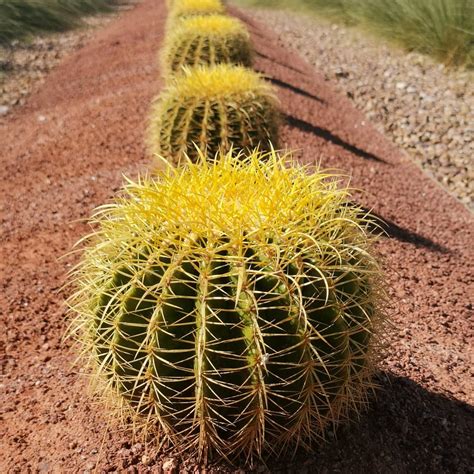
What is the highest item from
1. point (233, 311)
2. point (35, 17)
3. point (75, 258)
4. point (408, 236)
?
point (233, 311)

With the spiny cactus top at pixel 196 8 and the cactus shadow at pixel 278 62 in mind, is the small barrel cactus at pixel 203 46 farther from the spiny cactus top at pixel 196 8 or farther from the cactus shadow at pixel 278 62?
the cactus shadow at pixel 278 62

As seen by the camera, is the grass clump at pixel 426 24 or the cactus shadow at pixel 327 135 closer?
the cactus shadow at pixel 327 135

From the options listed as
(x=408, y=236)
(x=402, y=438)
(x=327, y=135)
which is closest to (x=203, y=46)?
(x=327, y=135)

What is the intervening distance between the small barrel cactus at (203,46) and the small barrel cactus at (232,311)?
4.41 m

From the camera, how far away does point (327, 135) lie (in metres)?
6.97

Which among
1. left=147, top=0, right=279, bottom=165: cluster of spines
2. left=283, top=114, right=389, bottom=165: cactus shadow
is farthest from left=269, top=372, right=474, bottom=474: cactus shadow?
left=283, top=114, right=389, bottom=165: cactus shadow

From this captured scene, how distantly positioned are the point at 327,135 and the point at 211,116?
9.76ft

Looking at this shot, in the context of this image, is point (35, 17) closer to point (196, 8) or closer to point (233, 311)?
point (196, 8)

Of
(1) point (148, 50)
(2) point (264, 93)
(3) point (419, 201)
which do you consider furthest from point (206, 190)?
(1) point (148, 50)

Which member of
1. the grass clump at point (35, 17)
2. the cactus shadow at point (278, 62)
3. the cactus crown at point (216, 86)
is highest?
the cactus crown at point (216, 86)

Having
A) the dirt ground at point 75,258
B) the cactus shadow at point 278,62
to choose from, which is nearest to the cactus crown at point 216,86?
the dirt ground at point 75,258

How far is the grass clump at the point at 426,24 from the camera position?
33.6ft

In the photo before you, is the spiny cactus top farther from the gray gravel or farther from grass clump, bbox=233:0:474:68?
grass clump, bbox=233:0:474:68

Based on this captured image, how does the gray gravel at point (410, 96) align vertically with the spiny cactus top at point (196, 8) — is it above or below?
below
